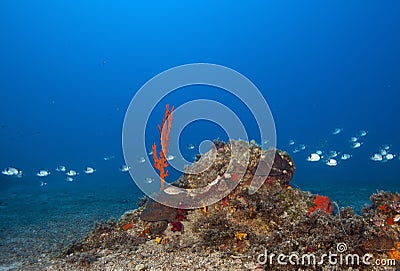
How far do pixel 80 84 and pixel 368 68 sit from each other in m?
150

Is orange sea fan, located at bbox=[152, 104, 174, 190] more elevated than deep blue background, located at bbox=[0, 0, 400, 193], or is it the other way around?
deep blue background, located at bbox=[0, 0, 400, 193]

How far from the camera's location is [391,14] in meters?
109

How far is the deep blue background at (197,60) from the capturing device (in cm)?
12494

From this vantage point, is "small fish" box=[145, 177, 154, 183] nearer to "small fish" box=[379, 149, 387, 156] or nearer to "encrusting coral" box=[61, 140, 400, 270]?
"encrusting coral" box=[61, 140, 400, 270]

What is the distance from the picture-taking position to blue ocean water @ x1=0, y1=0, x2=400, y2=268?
410ft

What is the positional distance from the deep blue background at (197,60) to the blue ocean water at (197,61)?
0.56 meters

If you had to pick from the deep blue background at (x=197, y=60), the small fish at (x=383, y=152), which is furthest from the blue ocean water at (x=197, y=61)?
the small fish at (x=383, y=152)

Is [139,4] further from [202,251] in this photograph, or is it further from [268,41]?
[202,251]

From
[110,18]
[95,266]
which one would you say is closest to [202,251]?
[95,266]

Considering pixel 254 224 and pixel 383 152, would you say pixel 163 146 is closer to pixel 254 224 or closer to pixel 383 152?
pixel 254 224

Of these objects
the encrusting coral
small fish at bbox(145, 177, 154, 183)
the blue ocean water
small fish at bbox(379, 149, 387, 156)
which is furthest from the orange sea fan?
the blue ocean water

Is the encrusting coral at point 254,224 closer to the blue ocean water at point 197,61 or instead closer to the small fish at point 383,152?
the small fish at point 383,152

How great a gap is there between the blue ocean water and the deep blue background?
556 millimetres

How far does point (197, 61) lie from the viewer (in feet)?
488
